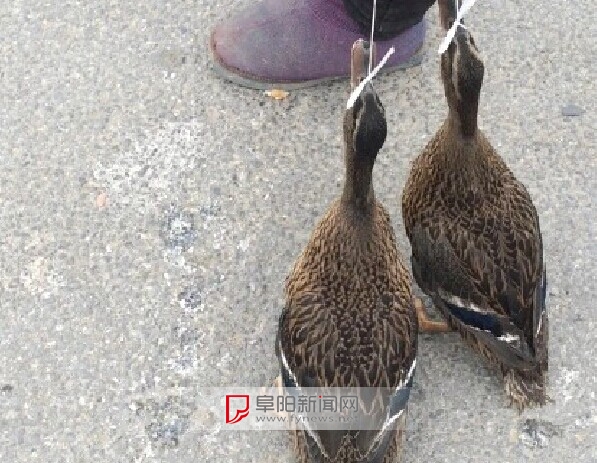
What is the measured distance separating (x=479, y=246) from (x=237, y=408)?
101 cm

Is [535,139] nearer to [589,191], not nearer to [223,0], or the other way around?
[589,191]

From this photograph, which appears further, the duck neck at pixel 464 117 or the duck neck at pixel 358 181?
the duck neck at pixel 464 117

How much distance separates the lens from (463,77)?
116 inches

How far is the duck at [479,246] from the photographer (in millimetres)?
3082

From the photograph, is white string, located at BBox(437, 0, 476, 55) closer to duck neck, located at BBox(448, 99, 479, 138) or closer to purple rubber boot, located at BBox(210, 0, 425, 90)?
duck neck, located at BBox(448, 99, 479, 138)

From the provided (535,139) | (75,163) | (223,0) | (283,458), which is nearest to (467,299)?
(283,458)

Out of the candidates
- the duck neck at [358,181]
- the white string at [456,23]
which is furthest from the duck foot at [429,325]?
the white string at [456,23]

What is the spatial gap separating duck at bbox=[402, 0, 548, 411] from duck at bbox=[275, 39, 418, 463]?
0.17m

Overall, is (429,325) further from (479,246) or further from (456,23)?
(456,23)

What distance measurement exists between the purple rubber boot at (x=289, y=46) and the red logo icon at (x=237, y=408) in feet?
4.75

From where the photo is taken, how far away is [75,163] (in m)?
3.86

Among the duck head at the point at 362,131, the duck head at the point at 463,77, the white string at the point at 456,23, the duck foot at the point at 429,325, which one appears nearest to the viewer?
the duck head at the point at 362,131

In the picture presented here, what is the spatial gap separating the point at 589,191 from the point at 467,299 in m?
0.95

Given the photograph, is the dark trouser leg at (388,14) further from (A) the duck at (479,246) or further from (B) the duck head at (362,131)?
(B) the duck head at (362,131)
